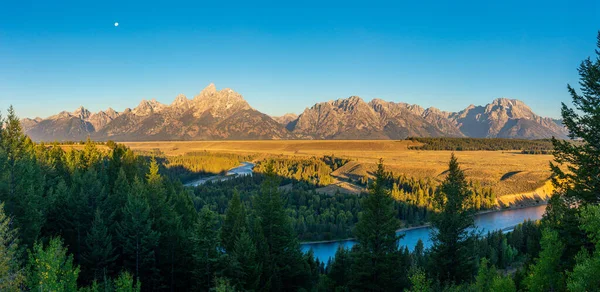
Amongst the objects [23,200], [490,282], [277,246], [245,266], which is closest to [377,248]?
[490,282]

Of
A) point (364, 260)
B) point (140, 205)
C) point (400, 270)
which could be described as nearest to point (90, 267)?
point (140, 205)

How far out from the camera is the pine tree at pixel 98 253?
34875 millimetres

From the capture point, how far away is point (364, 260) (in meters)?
33.0

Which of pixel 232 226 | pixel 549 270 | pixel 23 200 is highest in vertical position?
pixel 23 200

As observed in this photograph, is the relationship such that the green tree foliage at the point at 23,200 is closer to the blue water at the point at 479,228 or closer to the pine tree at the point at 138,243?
the pine tree at the point at 138,243

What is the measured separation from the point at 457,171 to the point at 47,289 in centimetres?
3189

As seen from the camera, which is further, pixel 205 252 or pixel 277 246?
pixel 277 246

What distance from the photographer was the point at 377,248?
109 ft

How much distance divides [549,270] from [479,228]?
89.6 meters

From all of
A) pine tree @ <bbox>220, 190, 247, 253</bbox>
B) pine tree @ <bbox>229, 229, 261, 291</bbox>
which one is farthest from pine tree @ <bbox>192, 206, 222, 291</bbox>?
pine tree @ <bbox>220, 190, 247, 253</bbox>

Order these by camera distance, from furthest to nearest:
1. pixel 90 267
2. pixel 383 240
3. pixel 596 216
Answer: pixel 90 267
pixel 383 240
pixel 596 216

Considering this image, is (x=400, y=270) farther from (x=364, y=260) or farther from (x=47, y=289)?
(x=47, y=289)

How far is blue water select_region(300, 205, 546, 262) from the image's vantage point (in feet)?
293

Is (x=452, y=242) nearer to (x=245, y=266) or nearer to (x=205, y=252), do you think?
(x=245, y=266)
